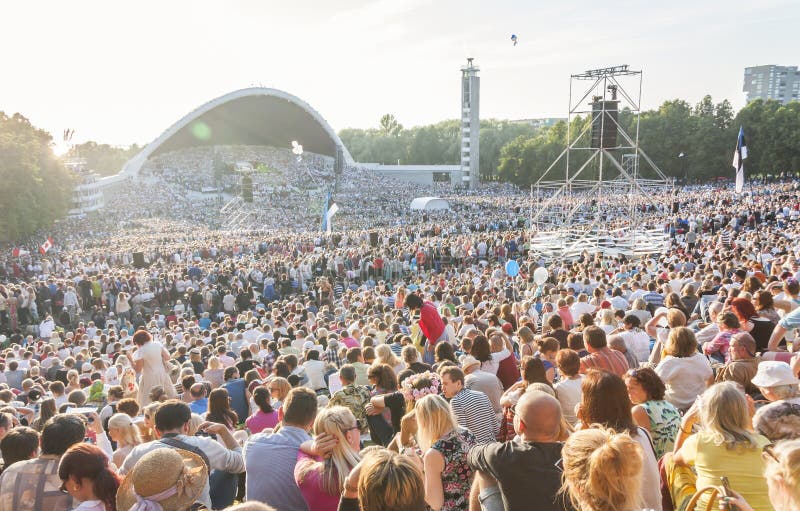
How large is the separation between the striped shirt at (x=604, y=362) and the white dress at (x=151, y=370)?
4264mm

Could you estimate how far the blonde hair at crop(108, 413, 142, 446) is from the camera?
3.94m

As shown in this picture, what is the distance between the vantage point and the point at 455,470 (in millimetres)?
2961

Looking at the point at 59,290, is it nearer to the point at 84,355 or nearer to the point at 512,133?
the point at 84,355

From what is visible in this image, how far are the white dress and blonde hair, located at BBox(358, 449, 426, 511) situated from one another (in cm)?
480

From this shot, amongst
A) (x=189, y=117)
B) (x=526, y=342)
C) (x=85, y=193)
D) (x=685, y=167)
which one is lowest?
(x=526, y=342)

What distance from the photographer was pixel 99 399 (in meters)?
6.85

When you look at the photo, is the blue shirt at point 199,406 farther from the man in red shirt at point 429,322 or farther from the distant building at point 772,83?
the distant building at point 772,83

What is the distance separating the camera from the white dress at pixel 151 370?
253 inches

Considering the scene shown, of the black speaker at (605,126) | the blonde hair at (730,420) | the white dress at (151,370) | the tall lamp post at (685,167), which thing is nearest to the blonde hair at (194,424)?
the white dress at (151,370)

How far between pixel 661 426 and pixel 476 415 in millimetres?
1030

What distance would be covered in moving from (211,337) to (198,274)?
7474 mm

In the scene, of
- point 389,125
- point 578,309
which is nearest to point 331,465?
point 578,309

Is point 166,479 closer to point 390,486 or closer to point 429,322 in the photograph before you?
point 390,486

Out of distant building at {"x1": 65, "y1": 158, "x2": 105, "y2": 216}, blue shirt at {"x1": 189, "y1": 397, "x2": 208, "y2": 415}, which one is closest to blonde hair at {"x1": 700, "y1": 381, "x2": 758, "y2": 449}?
blue shirt at {"x1": 189, "y1": 397, "x2": 208, "y2": 415}
